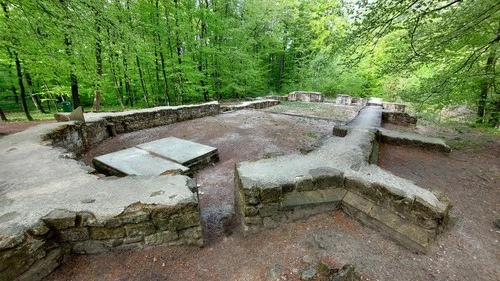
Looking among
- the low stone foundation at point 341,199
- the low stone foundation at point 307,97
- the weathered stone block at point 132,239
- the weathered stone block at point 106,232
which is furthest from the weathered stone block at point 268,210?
the low stone foundation at point 307,97

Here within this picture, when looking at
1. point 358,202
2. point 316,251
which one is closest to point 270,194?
point 316,251

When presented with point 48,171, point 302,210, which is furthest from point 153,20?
point 302,210

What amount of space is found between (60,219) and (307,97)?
16.1 m

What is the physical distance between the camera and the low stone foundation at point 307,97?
51.3 feet

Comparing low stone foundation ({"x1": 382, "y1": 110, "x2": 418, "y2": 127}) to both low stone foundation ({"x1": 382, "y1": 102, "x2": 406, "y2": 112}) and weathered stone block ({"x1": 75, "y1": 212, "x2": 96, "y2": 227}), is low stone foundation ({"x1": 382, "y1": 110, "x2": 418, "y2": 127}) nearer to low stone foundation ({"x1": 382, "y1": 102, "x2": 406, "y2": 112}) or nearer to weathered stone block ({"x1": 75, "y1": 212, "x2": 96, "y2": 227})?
low stone foundation ({"x1": 382, "y1": 102, "x2": 406, "y2": 112})

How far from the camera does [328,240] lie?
2.31 meters

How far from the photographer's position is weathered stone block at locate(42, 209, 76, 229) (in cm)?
186

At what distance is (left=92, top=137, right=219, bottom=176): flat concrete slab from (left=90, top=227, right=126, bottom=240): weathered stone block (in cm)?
113

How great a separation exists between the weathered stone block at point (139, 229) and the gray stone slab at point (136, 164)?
4.16 feet

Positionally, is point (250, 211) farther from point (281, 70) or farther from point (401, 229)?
point (281, 70)

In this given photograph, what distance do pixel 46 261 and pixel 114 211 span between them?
67cm

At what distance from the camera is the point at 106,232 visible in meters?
2.01

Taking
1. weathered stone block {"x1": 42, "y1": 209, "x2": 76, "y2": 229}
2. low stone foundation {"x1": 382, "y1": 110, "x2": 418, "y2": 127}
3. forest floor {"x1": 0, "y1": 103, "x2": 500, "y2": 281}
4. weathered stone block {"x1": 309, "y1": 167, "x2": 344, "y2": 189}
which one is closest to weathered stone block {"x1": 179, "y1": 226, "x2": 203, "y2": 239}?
forest floor {"x1": 0, "y1": 103, "x2": 500, "y2": 281}

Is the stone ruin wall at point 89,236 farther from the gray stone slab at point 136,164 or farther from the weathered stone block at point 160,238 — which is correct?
the gray stone slab at point 136,164
